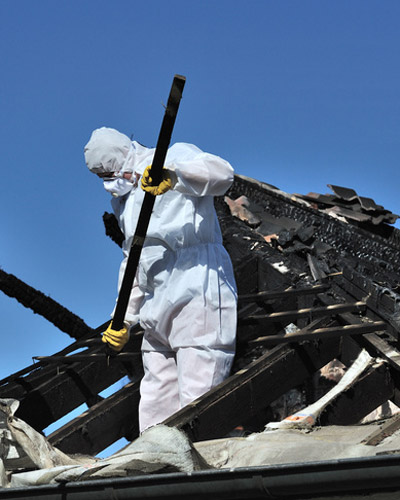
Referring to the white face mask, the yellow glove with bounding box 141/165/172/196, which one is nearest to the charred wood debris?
the white face mask

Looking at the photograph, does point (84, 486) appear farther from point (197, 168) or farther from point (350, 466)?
point (197, 168)

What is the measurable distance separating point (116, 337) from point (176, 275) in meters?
0.68

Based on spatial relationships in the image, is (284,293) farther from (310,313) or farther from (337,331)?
(337,331)

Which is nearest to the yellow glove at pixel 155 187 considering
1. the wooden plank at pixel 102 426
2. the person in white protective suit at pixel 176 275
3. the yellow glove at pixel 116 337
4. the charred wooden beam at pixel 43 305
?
the person in white protective suit at pixel 176 275

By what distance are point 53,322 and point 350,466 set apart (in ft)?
21.9

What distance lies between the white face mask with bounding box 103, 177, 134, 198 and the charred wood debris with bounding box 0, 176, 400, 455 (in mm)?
1070

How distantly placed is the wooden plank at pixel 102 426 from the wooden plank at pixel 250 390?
2.33 feet

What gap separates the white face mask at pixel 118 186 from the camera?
20.2ft

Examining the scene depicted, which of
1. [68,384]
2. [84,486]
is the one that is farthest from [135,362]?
[84,486]

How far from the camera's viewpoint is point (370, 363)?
5.45 meters

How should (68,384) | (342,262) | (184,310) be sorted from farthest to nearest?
(342,262) < (68,384) < (184,310)

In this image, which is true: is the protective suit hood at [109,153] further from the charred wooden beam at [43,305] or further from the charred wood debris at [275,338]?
the charred wooden beam at [43,305]

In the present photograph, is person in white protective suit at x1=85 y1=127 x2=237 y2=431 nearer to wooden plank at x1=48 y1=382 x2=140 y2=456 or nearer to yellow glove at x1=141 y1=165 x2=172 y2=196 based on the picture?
yellow glove at x1=141 y1=165 x2=172 y2=196

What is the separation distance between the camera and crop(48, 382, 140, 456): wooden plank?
17.4 ft
